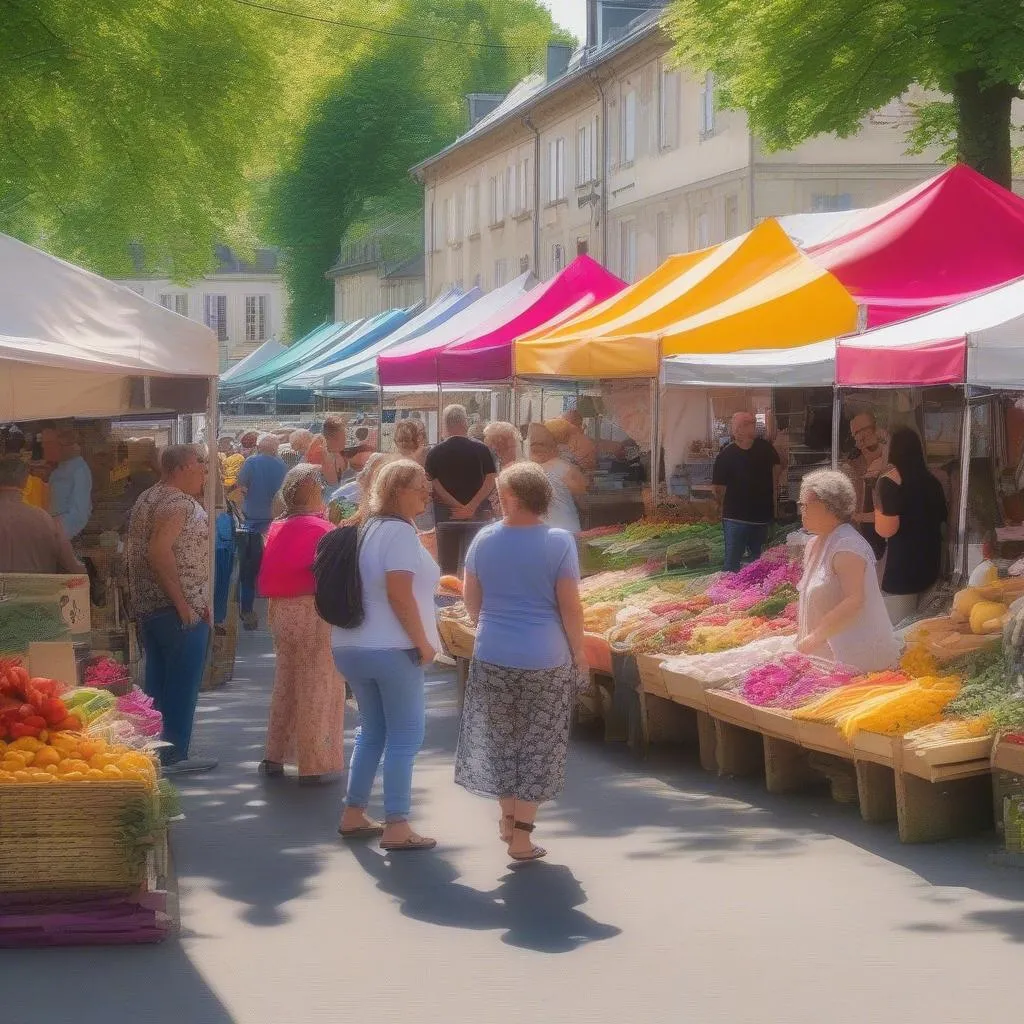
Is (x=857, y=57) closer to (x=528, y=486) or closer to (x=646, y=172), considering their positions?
(x=528, y=486)

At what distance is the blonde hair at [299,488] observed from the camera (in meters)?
10.4

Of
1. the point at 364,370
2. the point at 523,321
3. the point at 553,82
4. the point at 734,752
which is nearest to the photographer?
the point at 734,752

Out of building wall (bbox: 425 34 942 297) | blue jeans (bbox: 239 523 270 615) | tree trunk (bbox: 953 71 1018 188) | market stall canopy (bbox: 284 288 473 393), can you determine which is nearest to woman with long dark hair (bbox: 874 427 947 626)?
tree trunk (bbox: 953 71 1018 188)

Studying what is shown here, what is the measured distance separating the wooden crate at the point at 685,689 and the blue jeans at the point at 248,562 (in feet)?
27.5

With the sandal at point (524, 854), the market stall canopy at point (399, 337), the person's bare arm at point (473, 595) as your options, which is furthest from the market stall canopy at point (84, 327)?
the market stall canopy at point (399, 337)

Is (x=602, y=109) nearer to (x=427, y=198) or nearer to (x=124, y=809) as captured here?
(x=427, y=198)

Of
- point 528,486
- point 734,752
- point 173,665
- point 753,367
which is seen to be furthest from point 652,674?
point 753,367

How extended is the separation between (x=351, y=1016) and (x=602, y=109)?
39.0 metres

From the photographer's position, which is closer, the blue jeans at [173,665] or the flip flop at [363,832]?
the flip flop at [363,832]

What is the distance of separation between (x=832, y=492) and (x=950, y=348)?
1.18 meters

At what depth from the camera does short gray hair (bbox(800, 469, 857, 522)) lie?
9.80 meters

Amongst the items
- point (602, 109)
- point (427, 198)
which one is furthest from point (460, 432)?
point (427, 198)

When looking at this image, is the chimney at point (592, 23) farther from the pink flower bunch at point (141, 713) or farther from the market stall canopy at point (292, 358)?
the pink flower bunch at point (141, 713)

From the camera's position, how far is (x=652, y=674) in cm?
1169
